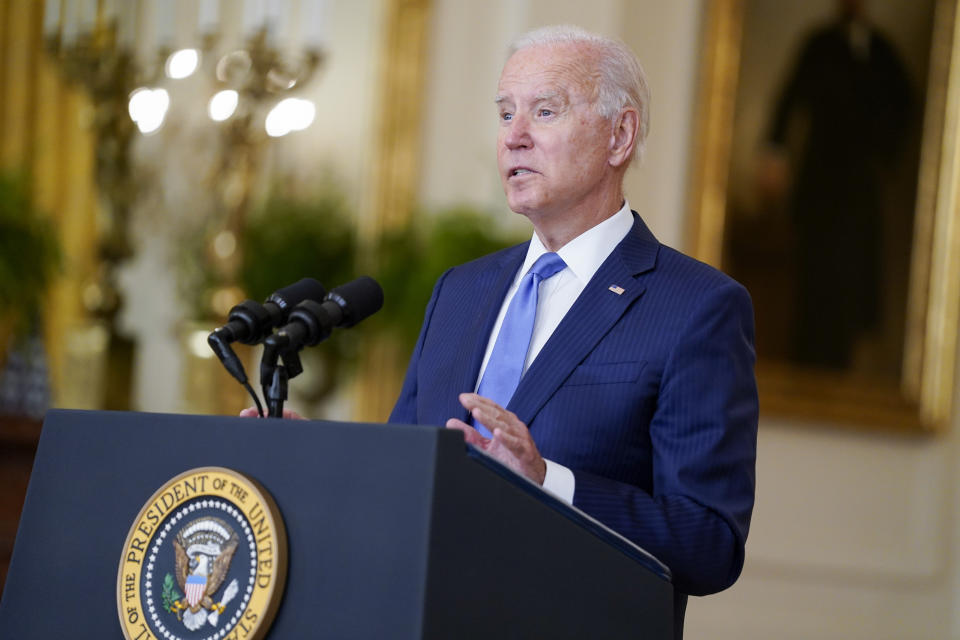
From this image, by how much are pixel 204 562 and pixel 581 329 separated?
0.91m

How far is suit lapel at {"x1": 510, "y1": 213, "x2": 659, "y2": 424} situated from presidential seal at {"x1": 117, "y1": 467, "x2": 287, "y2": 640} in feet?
2.37

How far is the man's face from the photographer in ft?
7.88

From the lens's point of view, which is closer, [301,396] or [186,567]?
[186,567]

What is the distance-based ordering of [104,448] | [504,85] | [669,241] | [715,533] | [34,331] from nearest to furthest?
[104,448] < [715,533] < [504,85] < [34,331] < [669,241]

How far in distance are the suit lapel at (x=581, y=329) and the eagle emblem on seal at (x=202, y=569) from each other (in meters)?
0.74

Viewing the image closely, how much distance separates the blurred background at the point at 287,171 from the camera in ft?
18.9

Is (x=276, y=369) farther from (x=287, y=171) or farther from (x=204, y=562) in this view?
(x=287, y=171)

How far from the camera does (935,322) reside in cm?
743

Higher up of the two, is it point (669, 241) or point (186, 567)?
point (669, 241)

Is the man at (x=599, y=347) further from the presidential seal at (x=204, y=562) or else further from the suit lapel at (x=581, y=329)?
the presidential seal at (x=204, y=562)

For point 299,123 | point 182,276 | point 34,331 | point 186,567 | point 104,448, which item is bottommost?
point 186,567

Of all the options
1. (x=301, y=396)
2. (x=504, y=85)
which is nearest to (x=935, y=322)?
(x=301, y=396)

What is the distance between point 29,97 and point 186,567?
521 centimetres

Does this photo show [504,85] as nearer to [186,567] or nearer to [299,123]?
[186,567]
